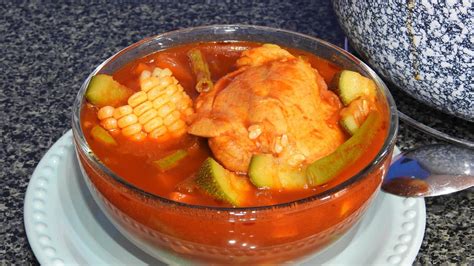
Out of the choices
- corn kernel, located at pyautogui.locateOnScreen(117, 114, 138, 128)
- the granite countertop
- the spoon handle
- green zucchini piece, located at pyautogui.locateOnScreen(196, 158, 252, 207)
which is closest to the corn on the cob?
corn kernel, located at pyautogui.locateOnScreen(117, 114, 138, 128)

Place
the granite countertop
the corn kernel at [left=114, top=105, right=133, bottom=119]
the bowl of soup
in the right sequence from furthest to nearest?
the granite countertop, the corn kernel at [left=114, top=105, right=133, bottom=119], the bowl of soup

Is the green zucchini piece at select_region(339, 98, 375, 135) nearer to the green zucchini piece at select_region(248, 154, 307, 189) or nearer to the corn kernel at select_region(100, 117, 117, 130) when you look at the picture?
the green zucchini piece at select_region(248, 154, 307, 189)

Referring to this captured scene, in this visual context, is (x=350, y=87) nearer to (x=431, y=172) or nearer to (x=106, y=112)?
(x=431, y=172)

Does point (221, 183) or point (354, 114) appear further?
point (354, 114)

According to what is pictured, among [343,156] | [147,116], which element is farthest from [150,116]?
[343,156]

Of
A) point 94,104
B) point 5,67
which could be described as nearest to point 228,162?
point 94,104

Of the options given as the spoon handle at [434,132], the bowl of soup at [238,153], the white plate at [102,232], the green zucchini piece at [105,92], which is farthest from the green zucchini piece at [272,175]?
the spoon handle at [434,132]
